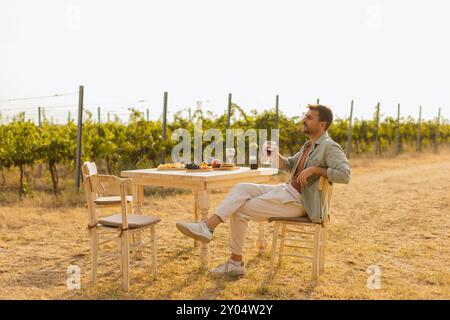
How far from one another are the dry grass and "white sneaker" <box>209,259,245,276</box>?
64 millimetres

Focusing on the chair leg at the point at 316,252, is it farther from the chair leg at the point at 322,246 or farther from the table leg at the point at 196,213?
the table leg at the point at 196,213

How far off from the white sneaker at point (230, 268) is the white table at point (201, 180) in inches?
6.5

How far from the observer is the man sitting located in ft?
11.6

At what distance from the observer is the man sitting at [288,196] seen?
11.6 feet

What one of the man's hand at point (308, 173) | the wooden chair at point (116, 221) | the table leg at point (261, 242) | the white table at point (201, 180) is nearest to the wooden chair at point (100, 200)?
the white table at point (201, 180)

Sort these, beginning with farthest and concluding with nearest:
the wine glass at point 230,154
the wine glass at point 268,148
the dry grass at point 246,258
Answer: the wine glass at point 230,154
the wine glass at point 268,148
the dry grass at point 246,258

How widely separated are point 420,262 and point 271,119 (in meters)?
7.84

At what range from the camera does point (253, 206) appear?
12.2ft

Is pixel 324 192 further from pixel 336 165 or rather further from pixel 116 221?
pixel 116 221

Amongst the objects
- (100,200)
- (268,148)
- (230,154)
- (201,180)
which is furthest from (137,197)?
(268,148)

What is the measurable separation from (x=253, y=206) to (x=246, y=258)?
0.78m
